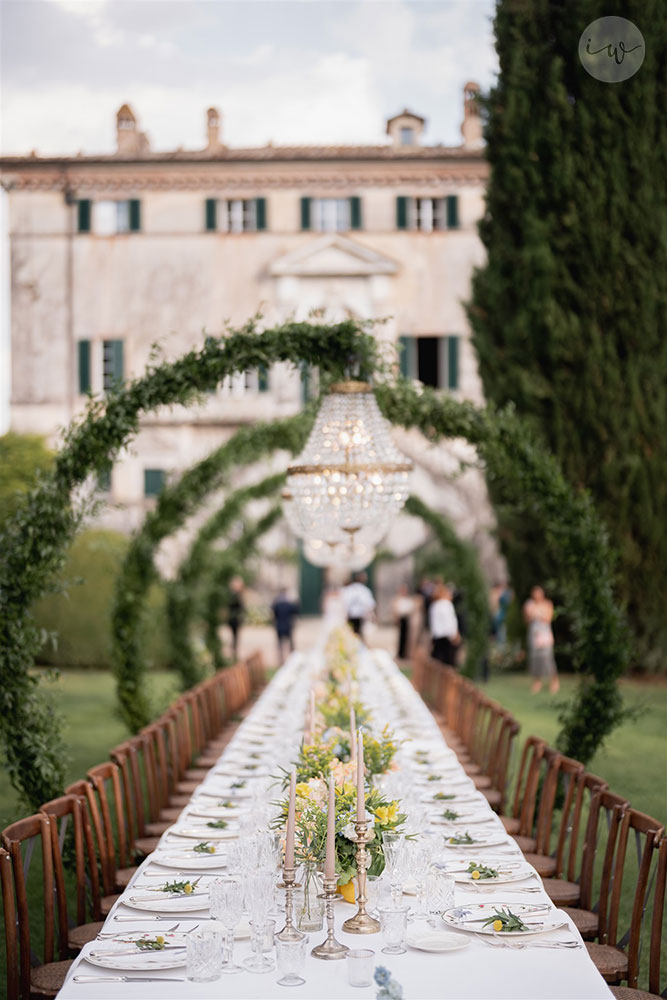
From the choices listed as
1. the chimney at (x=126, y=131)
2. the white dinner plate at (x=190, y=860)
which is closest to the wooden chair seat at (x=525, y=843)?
the white dinner plate at (x=190, y=860)

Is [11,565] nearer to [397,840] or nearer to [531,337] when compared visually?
[397,840]

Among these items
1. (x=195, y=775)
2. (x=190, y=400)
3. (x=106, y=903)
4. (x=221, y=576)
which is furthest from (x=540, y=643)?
(x=106, y=903)

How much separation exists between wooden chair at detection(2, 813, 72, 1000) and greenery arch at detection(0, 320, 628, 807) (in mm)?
2225

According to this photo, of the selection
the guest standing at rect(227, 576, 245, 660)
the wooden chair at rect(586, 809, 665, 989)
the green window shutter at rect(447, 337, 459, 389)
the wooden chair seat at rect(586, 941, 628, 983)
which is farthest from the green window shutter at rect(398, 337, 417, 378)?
the wooden chair seat at rect(586, 941, 628, 983)

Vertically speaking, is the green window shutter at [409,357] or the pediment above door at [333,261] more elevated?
the pediment above door at [333,261]

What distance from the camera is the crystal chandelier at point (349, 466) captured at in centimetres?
800

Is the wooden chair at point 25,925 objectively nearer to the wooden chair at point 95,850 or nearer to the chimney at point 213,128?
the wooden chair at point 95,850

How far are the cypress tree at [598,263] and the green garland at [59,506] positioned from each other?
9644 millimetres

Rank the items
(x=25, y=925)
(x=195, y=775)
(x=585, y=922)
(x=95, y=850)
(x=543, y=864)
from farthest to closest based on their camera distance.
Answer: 1. (x=195, y=775)
2. (x=543, y=864)
3. (x=95, y=850)
4. (x=585, y=922)
5. (x=25, y=925)

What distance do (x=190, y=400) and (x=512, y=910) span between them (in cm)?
433

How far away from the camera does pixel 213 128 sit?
25.2 metres

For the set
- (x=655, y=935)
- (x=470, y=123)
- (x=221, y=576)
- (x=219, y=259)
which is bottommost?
(x=655, y=935)

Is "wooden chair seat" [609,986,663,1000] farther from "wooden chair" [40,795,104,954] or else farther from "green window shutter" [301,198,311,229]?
"green window shutter" [301,198,311,229]

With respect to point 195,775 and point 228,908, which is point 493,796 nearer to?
point 195,775
